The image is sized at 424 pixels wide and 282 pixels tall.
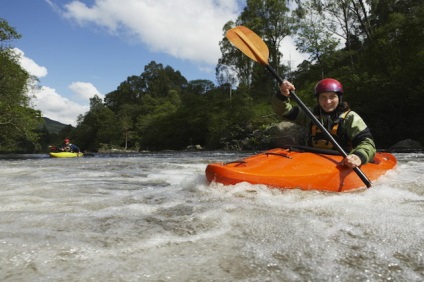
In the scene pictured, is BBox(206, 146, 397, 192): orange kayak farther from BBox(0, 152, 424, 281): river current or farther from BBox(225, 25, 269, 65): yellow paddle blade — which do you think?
BBox(225, 25, 269, 65): yellow paddle blade

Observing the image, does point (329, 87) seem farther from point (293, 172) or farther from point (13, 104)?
point (13, 104)

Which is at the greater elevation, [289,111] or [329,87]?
[329,87]

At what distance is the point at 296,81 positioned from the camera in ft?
107

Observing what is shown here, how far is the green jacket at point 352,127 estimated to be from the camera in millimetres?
3612

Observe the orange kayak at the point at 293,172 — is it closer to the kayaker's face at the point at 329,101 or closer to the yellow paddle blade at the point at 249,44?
the kayaker's face at the point at 329,101

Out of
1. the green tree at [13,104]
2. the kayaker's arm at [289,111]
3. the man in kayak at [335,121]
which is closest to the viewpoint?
the man in kayak at [335,121]

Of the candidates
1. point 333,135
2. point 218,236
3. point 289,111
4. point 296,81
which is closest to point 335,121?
point 333,135

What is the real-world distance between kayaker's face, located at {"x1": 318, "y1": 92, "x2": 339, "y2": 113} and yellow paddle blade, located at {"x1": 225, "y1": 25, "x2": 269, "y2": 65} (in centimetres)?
107

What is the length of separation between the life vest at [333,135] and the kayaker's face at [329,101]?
15 cm

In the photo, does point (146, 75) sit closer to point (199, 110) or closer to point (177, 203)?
point (199, 110)

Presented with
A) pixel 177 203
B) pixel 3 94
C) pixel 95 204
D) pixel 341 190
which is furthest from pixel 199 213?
pixel 3 94

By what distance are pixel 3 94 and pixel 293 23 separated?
72.4ft

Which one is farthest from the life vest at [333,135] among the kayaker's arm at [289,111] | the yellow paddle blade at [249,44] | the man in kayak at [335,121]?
the yellow paddle blade at [249,44]

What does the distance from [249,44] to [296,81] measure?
29206 millimetres
